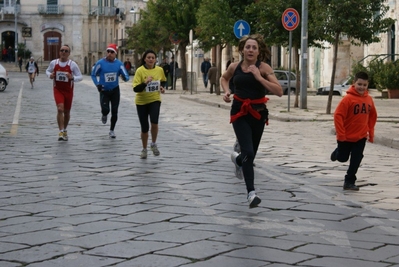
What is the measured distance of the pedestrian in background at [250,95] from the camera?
9.17 metres

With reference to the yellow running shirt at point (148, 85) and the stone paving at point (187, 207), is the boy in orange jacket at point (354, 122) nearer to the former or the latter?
the stone paving at point (187, 207)

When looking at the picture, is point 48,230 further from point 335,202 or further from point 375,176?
point 375,176

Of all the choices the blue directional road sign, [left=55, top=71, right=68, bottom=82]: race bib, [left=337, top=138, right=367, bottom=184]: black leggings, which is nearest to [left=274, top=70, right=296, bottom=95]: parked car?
the blue directional road sign

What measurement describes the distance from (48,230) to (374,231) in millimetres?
2623

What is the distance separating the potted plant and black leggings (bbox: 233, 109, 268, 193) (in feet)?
85.6

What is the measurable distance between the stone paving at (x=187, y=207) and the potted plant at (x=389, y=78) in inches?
727

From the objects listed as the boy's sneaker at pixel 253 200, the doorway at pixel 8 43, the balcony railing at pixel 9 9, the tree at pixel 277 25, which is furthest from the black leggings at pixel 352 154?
the balcony railing at pixel 9 9

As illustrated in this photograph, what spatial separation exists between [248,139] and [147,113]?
5045 millimetres

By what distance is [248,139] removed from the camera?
918 centimetres

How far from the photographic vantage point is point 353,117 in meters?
10.5

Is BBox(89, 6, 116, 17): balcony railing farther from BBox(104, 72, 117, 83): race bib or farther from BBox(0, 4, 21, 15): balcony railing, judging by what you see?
BBox(104, 72, 117, 83): race bib

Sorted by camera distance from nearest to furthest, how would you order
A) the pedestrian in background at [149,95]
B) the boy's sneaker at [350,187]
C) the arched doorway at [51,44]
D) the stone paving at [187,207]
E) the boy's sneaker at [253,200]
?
the stone paving at [187,207] → the boy's sneaker at [253,200] → the boy's sneaker at [350,187] → the pedestrian in background at [149,95] → the arched doorway at [51,44]

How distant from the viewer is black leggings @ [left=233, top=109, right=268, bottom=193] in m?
9.03

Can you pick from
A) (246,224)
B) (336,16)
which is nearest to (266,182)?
(246,224)
